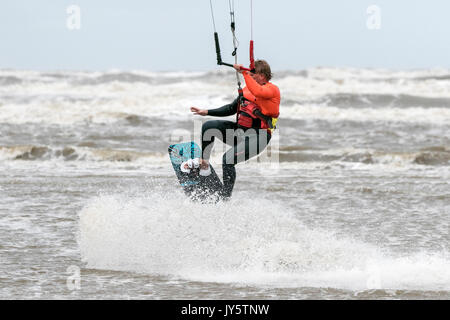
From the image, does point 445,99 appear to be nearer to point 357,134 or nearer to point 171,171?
point 357,134

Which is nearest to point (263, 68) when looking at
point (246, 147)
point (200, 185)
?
point (246, 147)

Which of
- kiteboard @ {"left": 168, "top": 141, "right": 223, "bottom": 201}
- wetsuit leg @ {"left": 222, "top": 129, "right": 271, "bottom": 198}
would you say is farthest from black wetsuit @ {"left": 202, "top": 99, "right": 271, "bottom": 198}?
kiteboard @ {"left": 168, "top": 141, "right": 223, "bottom": 201}

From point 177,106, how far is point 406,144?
14.3 metres

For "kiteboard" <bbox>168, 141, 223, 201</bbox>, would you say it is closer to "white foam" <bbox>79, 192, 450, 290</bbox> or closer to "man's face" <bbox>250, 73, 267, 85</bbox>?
"white foam" <bbox>79, 192, 450, 290</bbox>

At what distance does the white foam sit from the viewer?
279 inches

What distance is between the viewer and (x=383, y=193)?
42.1ft

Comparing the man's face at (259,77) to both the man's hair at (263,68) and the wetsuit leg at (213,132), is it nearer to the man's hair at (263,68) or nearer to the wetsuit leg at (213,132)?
the man's hair at (263,68)

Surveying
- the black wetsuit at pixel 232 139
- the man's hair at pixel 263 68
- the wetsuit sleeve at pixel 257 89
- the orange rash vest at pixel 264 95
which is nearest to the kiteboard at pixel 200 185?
the black wetsuit at pixel 232 139

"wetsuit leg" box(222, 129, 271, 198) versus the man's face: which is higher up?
the man's face

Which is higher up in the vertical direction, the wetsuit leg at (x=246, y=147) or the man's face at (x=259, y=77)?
the man's face at (x=259, y=77)

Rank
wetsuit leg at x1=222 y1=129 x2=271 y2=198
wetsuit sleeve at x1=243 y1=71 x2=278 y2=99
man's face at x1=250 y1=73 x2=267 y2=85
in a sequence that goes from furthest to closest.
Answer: wetsuit leg at x1=222 y1=129 x2=271 y2=198
man's face at x1=250 y1=73 x2=267 y2=85
wetsuit sleeve at x1=243 y1=71 x2=278 y2=99

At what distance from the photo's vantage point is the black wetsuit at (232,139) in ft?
26.3

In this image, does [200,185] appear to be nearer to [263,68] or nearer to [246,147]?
[246,147]

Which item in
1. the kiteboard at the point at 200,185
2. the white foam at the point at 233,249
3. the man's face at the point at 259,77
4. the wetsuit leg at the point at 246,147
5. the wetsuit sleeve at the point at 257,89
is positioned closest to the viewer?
the white foam at the point at 233,249
